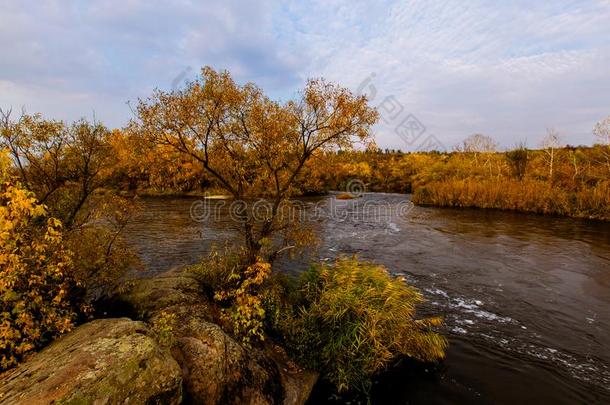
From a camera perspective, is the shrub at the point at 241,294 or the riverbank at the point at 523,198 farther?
the riverbank at the point at 523,198

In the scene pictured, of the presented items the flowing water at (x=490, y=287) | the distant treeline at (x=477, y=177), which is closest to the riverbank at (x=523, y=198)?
the distant treeline at (x=477, y=177)

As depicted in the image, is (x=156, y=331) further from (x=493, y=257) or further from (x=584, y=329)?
(x=493, y=257)

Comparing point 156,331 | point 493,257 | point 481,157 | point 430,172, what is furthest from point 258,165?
point 481,157

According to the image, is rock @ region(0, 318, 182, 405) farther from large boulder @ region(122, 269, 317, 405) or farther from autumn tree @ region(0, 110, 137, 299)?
autumn tree @ region(0, 110, 137, 299)

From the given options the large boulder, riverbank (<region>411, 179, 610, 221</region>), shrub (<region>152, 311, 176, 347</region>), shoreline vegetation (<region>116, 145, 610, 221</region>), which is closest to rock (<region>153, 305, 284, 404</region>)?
the large boulder

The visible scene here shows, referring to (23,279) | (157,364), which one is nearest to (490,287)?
(157,364)

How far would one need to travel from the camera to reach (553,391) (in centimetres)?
697

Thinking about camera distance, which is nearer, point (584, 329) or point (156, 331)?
point (156, 331)

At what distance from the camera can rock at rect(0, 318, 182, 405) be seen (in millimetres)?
3988

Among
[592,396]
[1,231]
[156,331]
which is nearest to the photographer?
[1,231]

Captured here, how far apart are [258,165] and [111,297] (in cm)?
529

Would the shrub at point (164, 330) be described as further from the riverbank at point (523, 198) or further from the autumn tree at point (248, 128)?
the riverbank at point (523, 198)

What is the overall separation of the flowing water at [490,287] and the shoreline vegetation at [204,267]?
98cm

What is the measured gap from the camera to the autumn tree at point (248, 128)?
8.80 m
